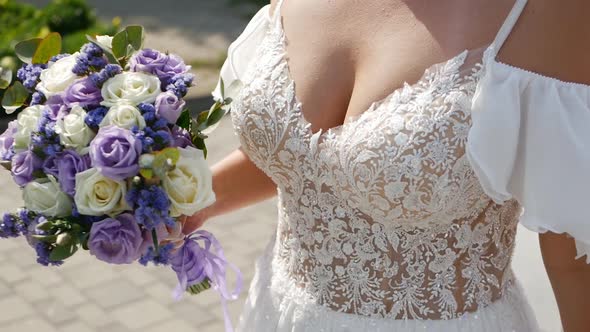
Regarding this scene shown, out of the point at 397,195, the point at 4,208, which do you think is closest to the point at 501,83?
the point at 397,195

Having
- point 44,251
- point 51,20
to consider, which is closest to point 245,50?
point 44,251

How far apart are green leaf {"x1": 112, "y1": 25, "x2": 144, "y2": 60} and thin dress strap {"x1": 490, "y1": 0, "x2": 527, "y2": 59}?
71 cm

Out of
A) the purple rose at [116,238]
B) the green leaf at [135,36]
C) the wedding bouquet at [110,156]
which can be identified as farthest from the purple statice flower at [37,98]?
the purple rose at [116,238]

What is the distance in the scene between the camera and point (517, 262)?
10.8ft

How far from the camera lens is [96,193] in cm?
172

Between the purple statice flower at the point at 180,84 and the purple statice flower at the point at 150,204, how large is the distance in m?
0.22

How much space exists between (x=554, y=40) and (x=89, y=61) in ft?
2.97

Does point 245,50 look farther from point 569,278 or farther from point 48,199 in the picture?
point 569,278

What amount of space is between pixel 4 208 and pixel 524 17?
524 cm

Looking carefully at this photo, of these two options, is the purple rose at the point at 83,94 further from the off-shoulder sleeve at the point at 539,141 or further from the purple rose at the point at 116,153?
the off-shoulder sleeve at the point at 539,141

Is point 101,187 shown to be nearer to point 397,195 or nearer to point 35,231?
point 35,231

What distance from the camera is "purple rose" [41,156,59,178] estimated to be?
180cm

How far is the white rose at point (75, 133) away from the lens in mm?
1756

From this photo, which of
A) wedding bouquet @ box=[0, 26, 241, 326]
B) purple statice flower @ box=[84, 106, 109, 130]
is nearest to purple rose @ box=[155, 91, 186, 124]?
wedding bouquet @ box=[0, 26, 241, 326]
